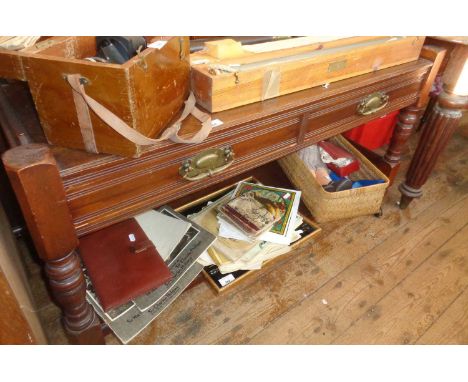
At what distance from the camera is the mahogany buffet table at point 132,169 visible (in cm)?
71

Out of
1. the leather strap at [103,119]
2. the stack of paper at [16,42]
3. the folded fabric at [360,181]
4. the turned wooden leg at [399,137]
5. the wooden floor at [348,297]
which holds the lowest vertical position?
the wooden floor at [348,297]

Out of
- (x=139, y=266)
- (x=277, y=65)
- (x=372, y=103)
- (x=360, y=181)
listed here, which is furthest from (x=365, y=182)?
(x=139, y=266)

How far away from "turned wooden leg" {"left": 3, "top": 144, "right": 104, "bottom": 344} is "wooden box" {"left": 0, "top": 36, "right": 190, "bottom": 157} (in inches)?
3.0

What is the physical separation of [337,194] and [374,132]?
79cm

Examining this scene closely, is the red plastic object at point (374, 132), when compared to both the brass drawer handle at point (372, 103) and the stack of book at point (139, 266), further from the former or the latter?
the stack of book at point (139, 266)

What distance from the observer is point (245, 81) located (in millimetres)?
950

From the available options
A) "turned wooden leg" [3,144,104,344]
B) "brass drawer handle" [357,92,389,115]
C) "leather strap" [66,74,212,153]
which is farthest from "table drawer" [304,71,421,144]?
"turned wooden leg" [3,144,104,344]

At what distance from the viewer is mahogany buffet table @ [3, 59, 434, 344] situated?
2.34 feet

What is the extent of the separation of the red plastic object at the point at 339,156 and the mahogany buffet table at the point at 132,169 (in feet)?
1.34

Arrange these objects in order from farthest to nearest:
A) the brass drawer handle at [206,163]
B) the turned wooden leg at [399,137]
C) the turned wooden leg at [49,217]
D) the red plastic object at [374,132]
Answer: the red plastic object at [374,132]
the turned wooden leg at [399,137]
the brass drawer handle at [206,163]
the turned wooden leg at [49,217]

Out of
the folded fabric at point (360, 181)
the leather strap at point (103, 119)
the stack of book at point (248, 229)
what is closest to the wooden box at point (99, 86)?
the leather strap at point (103, 119)

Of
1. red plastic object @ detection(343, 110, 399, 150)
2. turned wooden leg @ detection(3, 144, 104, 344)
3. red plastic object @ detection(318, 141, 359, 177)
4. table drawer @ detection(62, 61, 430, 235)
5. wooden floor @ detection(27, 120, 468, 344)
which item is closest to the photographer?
turned wooden leg @ detection(3, 144, 104, 344)

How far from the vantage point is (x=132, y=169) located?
2.70ft

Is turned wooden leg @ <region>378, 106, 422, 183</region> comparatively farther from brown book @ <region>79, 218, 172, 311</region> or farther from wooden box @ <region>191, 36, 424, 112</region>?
brown book @ <region>79, 218, 172, 311</region>
